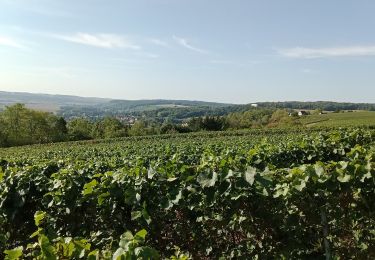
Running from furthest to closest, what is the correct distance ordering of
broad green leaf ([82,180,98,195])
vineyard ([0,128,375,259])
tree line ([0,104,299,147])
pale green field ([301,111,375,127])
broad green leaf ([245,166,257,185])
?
pale green field ([301,111,375,127]), tree line ([0,104,299,147]), broad green leaf ([82,180,98,195]), vineyard ([0,128,375,259]), broad green leaf ([245,166,257,185])

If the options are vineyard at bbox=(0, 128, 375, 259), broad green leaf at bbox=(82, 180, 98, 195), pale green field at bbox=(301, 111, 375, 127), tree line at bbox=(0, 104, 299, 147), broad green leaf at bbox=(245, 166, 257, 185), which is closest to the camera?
broad green leaf at bbox=(245, 166, 257, 185)

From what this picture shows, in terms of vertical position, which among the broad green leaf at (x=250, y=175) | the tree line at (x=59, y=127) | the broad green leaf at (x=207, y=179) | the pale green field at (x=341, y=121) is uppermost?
the broad green leaf at (x=250, y=175)

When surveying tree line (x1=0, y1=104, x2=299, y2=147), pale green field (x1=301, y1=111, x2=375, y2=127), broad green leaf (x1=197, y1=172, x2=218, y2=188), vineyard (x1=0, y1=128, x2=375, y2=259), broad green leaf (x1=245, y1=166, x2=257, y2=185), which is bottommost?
tree line (x1=0, y1=104, x2=299, y2=147)

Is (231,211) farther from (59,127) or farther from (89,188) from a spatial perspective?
(59,127)

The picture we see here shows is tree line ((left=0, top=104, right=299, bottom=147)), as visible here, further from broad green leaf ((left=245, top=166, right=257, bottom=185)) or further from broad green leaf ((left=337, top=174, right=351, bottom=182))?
broad green leaf ((left=337, top=174, right=351, bottom=182))

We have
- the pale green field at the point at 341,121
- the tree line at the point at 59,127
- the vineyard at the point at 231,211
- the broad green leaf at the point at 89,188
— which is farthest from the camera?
the pale green field at the point at 341,121

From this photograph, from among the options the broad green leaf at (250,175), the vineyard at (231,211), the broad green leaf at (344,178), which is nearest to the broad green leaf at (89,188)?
the vineyard at (231,211)

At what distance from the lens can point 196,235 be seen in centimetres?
471

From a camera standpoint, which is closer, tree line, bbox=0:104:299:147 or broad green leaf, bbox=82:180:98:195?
broad green leaf, bbox=82:180:98:195

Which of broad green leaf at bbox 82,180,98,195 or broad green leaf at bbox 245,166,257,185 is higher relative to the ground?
broad green leaf at bbox 245,166,257,185

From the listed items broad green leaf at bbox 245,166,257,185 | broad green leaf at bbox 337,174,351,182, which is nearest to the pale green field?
broad green leaf at bbox 337,174,351,182

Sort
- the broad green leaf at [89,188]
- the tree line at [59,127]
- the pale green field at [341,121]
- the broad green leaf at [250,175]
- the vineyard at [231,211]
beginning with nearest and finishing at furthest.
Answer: the broad green leaf at [250,175]
the vineyard at [231,211]
the broad green leaf at [89,188]
the tree line at [59,127]
the pale green field at [341,121]

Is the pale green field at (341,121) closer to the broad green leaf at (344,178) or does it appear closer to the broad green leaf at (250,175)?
the broad green leaf at (344,178)

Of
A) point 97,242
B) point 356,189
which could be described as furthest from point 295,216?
point 97,242
